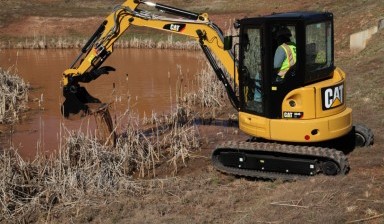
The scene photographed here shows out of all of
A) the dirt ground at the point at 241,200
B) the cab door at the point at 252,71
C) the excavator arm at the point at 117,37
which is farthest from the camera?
the excavator arm at the point at 117,37

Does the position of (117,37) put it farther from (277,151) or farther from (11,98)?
(11,98)

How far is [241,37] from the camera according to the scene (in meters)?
8.87

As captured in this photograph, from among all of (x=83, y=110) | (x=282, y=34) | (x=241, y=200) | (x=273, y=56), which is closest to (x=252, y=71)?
(x=273, y=56)

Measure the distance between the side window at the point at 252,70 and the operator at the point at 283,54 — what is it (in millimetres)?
287

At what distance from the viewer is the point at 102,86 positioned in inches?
790

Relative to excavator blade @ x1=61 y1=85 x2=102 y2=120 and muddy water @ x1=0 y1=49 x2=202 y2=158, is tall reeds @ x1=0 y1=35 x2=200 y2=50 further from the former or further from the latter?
excavator blade @ x1=61 y1=85 x2=102 y2=120

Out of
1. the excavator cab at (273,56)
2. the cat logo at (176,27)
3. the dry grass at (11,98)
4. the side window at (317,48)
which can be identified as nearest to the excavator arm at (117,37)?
the cat logo at (176,27)

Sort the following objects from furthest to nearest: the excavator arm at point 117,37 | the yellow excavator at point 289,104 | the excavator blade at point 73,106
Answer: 1. the excavator blade at point 73,106
2. the excavator arm at point 117,37
3. the yellow excavator at point 289,104

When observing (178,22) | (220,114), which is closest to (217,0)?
(220,114)

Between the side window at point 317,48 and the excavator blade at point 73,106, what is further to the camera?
the excavator blade at point 73,106

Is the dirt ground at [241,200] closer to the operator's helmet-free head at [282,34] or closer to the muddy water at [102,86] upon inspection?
the operator's helmet-free head at [282,34]

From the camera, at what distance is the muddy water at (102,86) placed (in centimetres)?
1354

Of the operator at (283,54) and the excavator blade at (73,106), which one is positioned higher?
the operator at (283,54)

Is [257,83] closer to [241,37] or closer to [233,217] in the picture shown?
[241,37]
